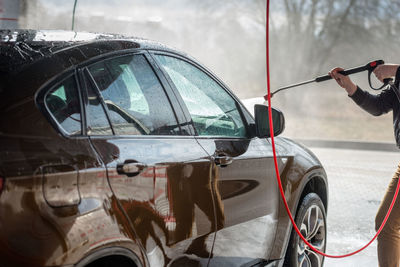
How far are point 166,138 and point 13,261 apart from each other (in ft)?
3.08

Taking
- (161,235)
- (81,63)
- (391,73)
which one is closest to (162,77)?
(81,63)

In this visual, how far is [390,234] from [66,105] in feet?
7.48

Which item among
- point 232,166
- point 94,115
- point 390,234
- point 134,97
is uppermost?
point 134,97

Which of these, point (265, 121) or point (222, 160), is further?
point (265, 121)

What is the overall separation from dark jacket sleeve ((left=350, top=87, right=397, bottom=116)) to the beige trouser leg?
42cm

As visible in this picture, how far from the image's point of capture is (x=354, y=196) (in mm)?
7625

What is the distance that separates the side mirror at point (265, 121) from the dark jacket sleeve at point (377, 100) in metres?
0.83

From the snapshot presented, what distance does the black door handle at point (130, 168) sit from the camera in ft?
7.05

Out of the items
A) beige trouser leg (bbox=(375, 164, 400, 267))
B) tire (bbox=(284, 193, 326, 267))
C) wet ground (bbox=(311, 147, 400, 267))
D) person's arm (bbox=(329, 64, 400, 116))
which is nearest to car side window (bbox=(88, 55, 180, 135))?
tire (bbox=(284, 193, 326, 267))

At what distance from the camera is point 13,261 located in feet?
5.80

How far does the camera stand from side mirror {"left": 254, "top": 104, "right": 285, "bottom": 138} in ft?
10.5

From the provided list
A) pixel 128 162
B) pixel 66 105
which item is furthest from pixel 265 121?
pixel 66 105

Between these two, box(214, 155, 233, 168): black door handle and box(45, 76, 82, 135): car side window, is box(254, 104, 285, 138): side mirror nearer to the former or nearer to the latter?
box(214, 155, 233, 168): black door handle

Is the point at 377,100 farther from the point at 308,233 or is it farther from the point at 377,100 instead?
the point at 308,233
